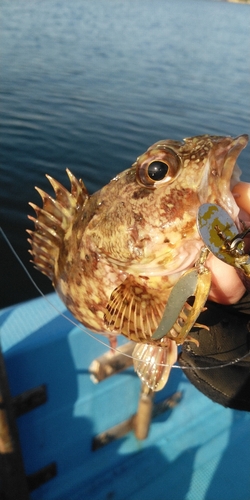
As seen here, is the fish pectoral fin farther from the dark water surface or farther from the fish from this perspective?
the dark water surface

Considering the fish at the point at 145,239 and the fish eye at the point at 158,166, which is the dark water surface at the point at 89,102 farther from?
the fish eye at the point at 158,166

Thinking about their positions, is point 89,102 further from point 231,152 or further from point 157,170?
point 231,152

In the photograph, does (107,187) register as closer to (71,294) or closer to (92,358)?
(71,294)

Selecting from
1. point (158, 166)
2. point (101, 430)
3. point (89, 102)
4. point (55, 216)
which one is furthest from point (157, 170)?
point (89, 102)

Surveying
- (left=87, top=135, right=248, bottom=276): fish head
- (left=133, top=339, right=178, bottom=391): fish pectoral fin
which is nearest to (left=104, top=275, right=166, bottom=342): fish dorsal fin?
(left=87, top=135, right=248, bottom=276): fish head

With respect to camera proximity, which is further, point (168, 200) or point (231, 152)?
point (168, 200)
